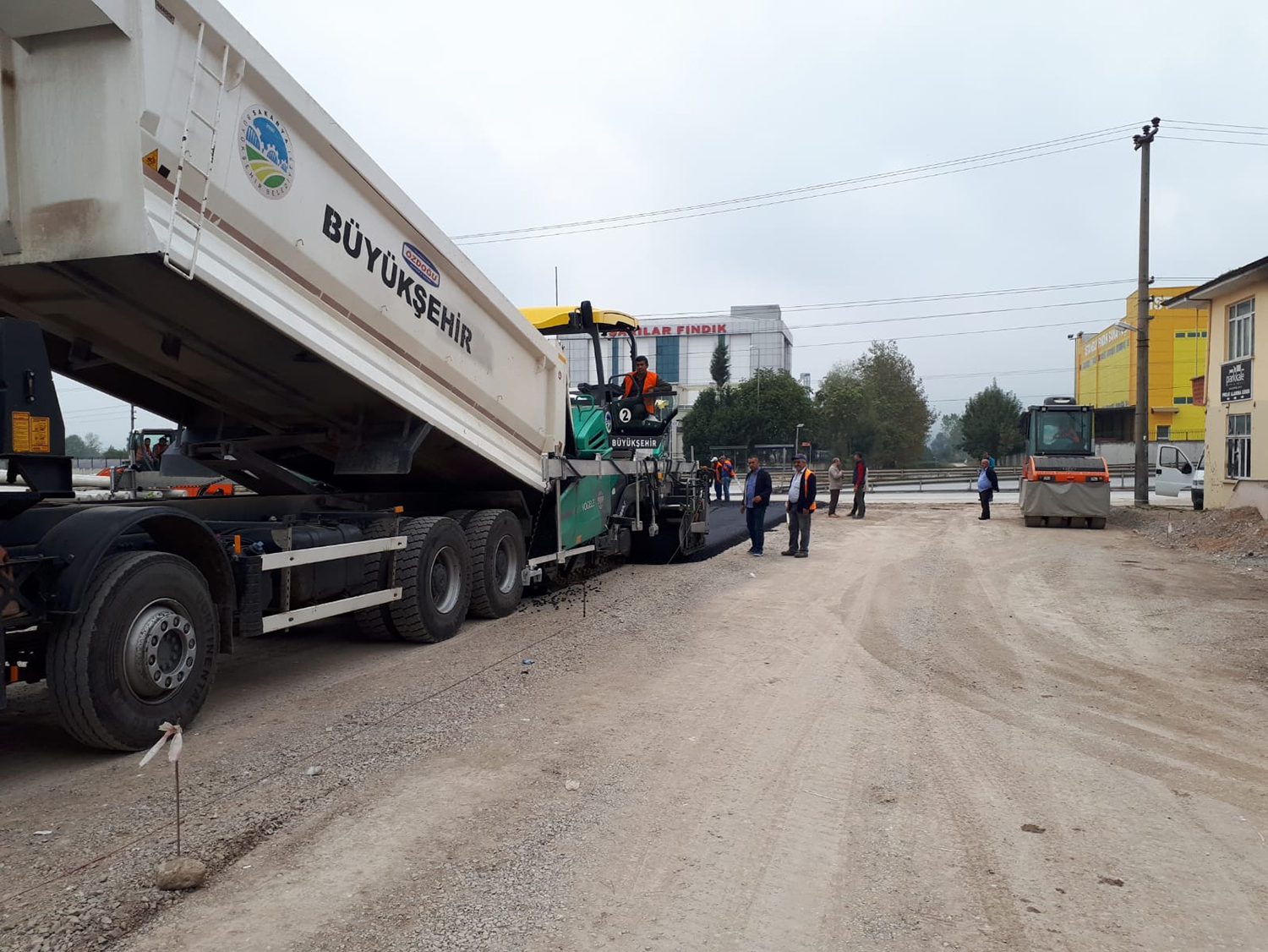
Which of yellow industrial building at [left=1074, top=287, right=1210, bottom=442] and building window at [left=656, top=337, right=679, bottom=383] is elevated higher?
building window at [left=656, top=337, right=679, bottom=383]

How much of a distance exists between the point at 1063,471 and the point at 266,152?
56.8 feet

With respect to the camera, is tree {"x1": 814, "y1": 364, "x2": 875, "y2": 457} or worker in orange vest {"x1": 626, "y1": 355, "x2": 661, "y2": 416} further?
tree {"x1": 814, "y1": 364, "x2": 875, "y2": 457}

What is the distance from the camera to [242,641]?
7.28 metres

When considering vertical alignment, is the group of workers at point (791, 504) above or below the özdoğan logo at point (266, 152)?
below

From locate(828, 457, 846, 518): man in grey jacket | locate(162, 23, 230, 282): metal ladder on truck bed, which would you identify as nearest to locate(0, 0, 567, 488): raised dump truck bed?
locate(162, 23, 230, 282): metal ladder on truck bed

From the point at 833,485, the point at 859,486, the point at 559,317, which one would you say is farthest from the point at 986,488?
the point at 559,317

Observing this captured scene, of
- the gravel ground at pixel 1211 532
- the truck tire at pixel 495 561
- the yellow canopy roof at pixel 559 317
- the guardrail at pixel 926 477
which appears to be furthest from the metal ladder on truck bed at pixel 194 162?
the guardrail at pixel 926 477

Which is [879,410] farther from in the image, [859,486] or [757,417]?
[859,486]

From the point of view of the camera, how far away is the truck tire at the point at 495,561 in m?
7.79

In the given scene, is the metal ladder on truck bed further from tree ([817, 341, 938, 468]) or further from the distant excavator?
tree ([817, 341, 938, 468])

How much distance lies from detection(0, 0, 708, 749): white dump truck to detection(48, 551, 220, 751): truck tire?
1 cm

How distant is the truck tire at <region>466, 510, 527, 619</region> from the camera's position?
25.5 feet

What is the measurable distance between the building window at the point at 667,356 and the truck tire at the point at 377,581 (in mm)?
80703

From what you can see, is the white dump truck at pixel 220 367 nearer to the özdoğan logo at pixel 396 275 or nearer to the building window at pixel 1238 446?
the özdoğan logo at pixel 396 275
